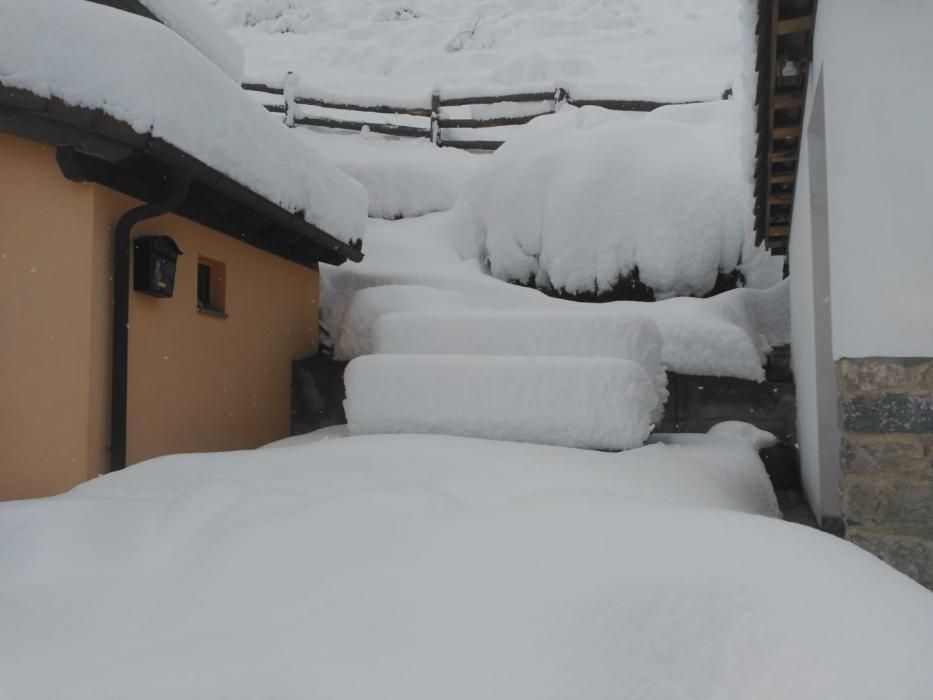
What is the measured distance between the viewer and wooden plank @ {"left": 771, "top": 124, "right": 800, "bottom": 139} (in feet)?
13.9

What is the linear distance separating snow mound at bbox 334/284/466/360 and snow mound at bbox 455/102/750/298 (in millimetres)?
1605

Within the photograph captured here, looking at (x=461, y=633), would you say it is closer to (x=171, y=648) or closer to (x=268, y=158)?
(x=171, y=648)

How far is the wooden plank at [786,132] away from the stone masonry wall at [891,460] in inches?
87.4

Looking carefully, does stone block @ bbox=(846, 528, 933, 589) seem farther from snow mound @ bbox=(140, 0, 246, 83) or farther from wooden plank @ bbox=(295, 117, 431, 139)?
wooden plank @ bbox=(295, 117, 431, 139)

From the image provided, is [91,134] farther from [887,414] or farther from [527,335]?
[887,414]

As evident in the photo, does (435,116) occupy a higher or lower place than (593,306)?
higher

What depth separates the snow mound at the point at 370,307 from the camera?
5.91m

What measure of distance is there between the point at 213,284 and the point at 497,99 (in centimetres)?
683

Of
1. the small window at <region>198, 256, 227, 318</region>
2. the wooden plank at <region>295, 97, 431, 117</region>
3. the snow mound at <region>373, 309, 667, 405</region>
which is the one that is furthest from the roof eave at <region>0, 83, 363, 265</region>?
the wooden plank at <region>295, 97, 431, 117</region>

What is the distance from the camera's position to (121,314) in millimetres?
3756

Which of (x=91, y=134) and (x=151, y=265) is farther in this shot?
(x=151, y=265)

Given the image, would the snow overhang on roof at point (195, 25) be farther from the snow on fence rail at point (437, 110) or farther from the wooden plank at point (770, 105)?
the wooden plank at point (770, 105)

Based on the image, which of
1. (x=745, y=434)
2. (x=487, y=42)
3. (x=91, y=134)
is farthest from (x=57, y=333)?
(x=487, y=42)

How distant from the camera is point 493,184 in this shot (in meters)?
7.80
